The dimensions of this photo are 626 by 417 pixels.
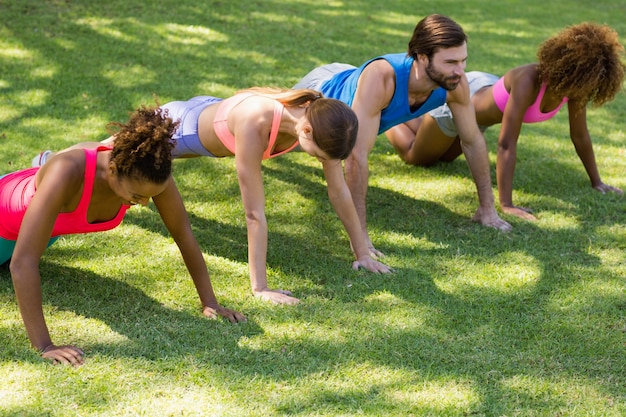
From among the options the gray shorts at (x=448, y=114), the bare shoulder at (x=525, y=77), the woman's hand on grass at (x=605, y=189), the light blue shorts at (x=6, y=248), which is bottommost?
the light blue shorts at (x=6, y=248)

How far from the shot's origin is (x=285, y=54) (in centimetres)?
857

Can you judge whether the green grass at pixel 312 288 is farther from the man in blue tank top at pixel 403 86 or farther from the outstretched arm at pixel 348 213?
the man in blue tank top at pixel 403 86

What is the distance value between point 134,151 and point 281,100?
1.07 metres

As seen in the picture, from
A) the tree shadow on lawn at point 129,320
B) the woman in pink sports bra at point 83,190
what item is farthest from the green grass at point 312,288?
the woman in pink sports bra at point 83,190

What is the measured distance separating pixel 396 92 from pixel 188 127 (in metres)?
1.31

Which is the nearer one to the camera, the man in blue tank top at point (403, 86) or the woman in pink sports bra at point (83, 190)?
the woman in pink sports bra at point (83, 190)

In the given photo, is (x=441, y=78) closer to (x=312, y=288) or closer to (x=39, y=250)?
(x=312, y=288)

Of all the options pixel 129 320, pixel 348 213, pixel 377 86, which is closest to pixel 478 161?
pixel 377 86

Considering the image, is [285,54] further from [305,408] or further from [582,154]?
[305,408]

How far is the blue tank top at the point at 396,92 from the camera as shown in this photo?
4.75 meters

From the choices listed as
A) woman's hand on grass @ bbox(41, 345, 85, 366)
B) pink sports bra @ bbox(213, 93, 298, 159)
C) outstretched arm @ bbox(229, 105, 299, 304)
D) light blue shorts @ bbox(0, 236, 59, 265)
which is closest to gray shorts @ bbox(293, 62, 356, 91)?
pink sports bra @ bbox(213, 93, 298, 159)

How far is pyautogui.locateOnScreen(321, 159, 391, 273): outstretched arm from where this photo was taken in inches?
176

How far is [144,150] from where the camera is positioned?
10.9 feet

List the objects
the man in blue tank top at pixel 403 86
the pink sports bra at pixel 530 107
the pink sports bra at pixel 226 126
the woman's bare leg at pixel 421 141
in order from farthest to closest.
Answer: the woman's bare leg at pixel 421 141 → the pink sports bra at pixel 530 107 → the man in blue tank top at pixel 403 86 → the pink sports bra at pixel 226 126
